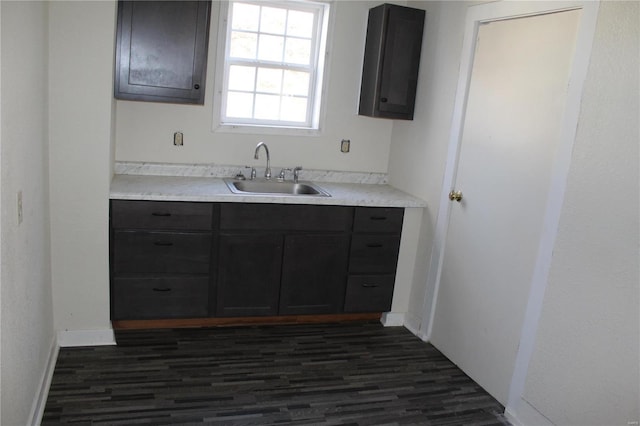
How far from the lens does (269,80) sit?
13.1ft

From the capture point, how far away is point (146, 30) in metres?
3.23

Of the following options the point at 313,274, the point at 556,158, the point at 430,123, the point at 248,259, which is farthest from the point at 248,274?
the point at 556,158

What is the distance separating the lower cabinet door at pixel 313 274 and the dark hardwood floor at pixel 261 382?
0.61 feet

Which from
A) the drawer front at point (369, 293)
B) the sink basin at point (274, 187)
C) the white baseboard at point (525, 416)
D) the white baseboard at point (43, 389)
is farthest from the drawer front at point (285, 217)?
the white baseboard at point (525, 416)

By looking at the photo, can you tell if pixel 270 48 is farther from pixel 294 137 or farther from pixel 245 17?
pixel 294 137

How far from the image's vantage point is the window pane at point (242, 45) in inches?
151

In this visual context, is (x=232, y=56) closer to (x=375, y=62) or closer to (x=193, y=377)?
(x=375, y=62)

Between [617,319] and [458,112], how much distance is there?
1.53 metres

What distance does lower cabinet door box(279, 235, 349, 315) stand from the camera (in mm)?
3576

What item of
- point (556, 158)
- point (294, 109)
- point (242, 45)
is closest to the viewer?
point (556, 158)

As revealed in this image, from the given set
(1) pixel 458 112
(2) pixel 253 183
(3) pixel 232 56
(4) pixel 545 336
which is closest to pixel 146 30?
(3) pixel 232 56

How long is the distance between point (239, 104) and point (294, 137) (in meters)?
0.44

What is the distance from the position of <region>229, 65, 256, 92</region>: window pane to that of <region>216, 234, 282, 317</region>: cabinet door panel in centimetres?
112

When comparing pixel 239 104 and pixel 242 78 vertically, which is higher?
pixel 242 78
